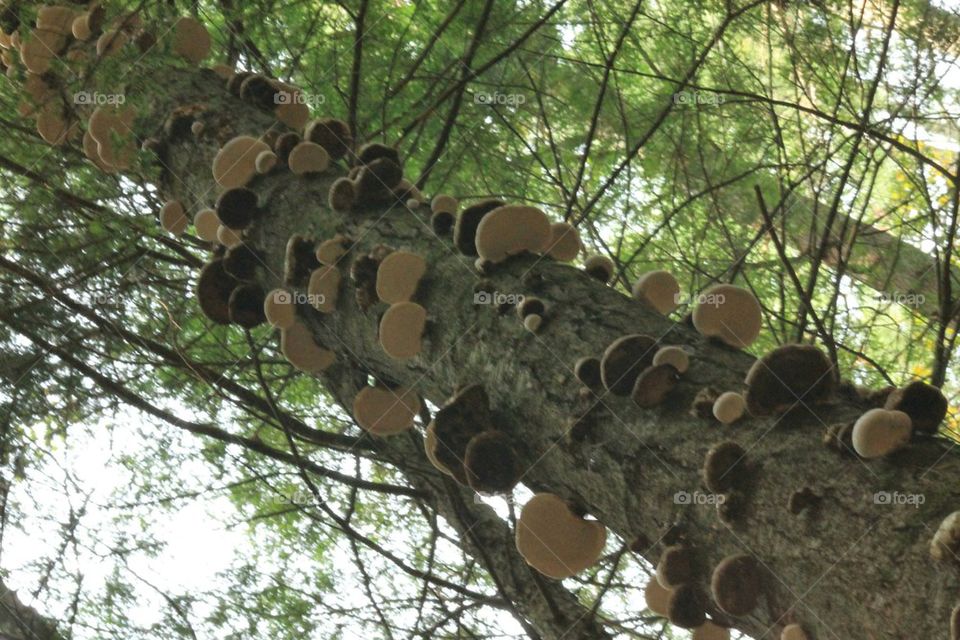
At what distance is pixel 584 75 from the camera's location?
16.4ft

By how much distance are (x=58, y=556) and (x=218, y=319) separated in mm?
2093

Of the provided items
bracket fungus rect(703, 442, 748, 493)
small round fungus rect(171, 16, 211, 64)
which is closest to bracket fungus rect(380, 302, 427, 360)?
bracket fungus rect(703, 442, 748, 493)

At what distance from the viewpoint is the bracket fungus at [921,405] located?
141 centimetres

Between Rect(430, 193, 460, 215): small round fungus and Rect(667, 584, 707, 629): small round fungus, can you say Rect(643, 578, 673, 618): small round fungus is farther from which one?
Rect(430, 193, 460, 215): small round fungus

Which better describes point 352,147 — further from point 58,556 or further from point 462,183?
point 58,556

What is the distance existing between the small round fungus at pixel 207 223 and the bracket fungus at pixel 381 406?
2.68 ft

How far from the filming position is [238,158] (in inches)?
111

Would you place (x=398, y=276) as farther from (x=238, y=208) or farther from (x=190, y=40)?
(x=190, y=40)

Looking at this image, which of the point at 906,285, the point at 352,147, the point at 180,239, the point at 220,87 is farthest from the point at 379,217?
the point at 906,285

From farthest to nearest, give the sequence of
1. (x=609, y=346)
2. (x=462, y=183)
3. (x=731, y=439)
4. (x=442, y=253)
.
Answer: (x=462, y=183) → (x=442, y=253) → (x=609, y=346) → (x=731, y=439)

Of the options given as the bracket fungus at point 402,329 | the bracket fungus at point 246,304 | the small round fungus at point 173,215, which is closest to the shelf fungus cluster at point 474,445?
the bracket fungus at point 402,329

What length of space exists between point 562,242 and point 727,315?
0.57 meters

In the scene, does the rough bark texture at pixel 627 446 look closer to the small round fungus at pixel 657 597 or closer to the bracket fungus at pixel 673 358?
the bracket fungus at pixel 673 358

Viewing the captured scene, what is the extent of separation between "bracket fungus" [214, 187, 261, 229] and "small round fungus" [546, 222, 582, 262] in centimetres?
101
